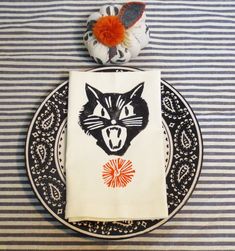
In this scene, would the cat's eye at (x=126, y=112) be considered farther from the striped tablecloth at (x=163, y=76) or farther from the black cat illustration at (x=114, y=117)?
the striped tablecloth at (x=163, y=76)

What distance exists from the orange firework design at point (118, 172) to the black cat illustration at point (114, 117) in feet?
0.06

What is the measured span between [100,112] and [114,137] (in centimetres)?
5

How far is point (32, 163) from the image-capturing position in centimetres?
59

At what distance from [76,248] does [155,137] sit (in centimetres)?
23

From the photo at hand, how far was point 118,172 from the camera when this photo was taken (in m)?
0.58

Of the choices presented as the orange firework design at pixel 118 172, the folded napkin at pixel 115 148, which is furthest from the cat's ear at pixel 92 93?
the orange firework design at pixel 118 172

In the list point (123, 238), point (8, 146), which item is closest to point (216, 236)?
point (123, 238)

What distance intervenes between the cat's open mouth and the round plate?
2.9 inches

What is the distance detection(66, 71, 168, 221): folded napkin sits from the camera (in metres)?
0.56

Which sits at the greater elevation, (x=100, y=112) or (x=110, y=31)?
(x=110, y=31)

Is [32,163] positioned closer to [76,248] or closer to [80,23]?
[76,248]

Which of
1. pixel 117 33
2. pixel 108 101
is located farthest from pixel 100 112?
pixel 117 33

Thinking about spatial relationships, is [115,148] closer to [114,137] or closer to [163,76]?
[114,137]

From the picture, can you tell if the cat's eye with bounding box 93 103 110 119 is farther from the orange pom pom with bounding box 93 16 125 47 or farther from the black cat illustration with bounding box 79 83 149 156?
the orange pom pom with bounding box 93 16 125 47
